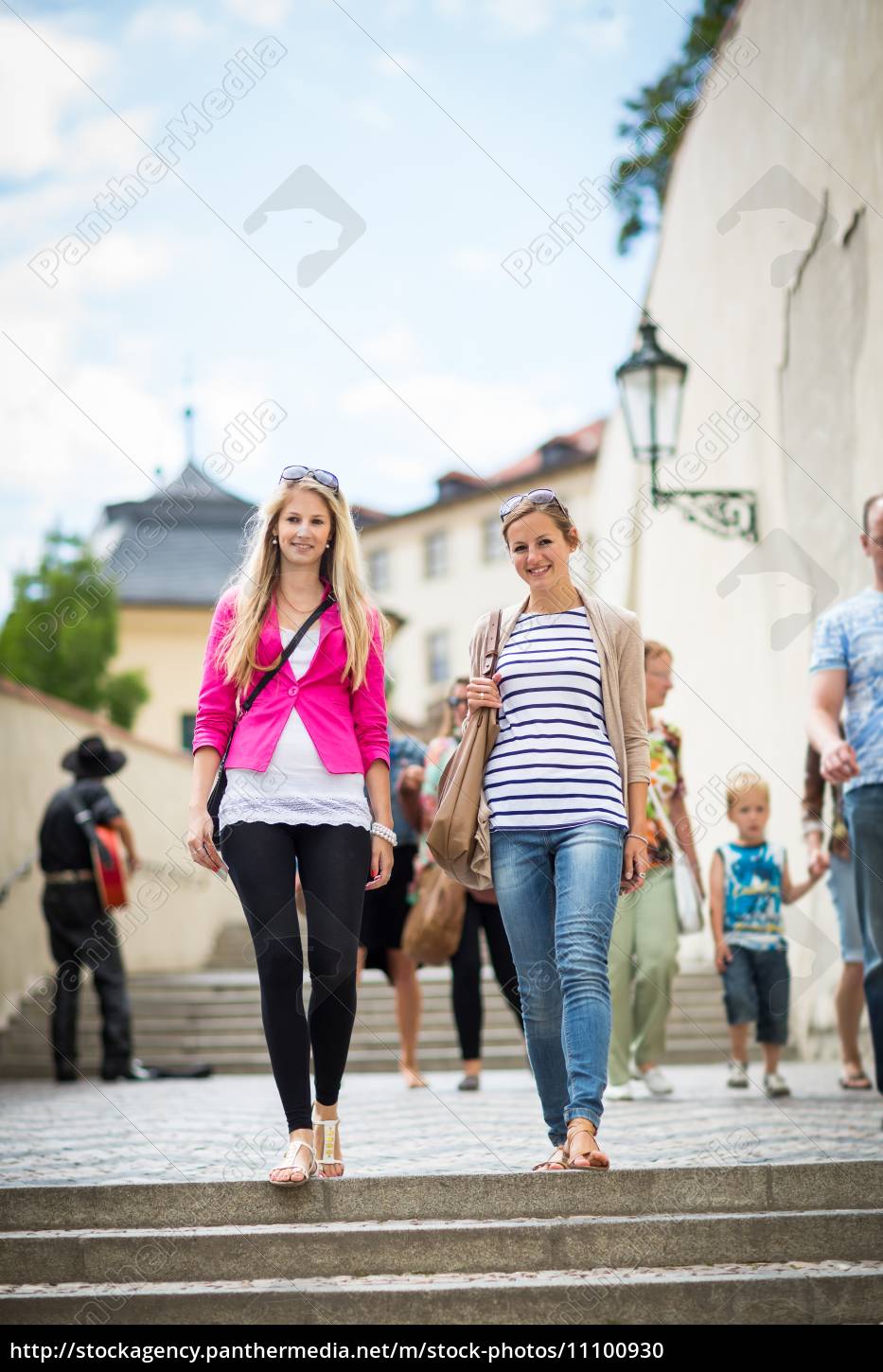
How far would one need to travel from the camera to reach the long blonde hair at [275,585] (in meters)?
4.28

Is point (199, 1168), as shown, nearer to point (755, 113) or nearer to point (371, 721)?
point (371, 721)

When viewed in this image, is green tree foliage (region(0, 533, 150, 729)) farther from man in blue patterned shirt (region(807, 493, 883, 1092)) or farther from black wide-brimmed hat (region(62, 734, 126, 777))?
man in blue patterned shirt (region(807, 493, 883, 1092))

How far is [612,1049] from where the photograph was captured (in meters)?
7.16

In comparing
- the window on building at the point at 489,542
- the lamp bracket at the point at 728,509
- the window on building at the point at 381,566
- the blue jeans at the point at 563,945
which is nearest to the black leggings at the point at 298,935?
the blue jeans at the point at 563,945

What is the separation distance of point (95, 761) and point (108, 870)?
71 centimetres

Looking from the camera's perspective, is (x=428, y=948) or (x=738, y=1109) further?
(x=428, y=948)

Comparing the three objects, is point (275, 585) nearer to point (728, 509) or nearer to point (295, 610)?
point (295, 610)

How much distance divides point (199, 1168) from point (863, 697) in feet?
8.50

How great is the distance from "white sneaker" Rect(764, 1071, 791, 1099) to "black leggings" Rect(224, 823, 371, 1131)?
3295mm

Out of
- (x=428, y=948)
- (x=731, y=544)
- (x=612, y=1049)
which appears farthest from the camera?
(x=731, y=544)

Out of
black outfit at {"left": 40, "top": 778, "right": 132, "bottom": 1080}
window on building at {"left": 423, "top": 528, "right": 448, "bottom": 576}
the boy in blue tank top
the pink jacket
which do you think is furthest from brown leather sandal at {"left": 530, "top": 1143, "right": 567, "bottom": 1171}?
window on building at {"left": 423, "top": 528, "right": 448, "bottom": 576}

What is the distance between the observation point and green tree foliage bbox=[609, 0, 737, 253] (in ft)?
69.8
